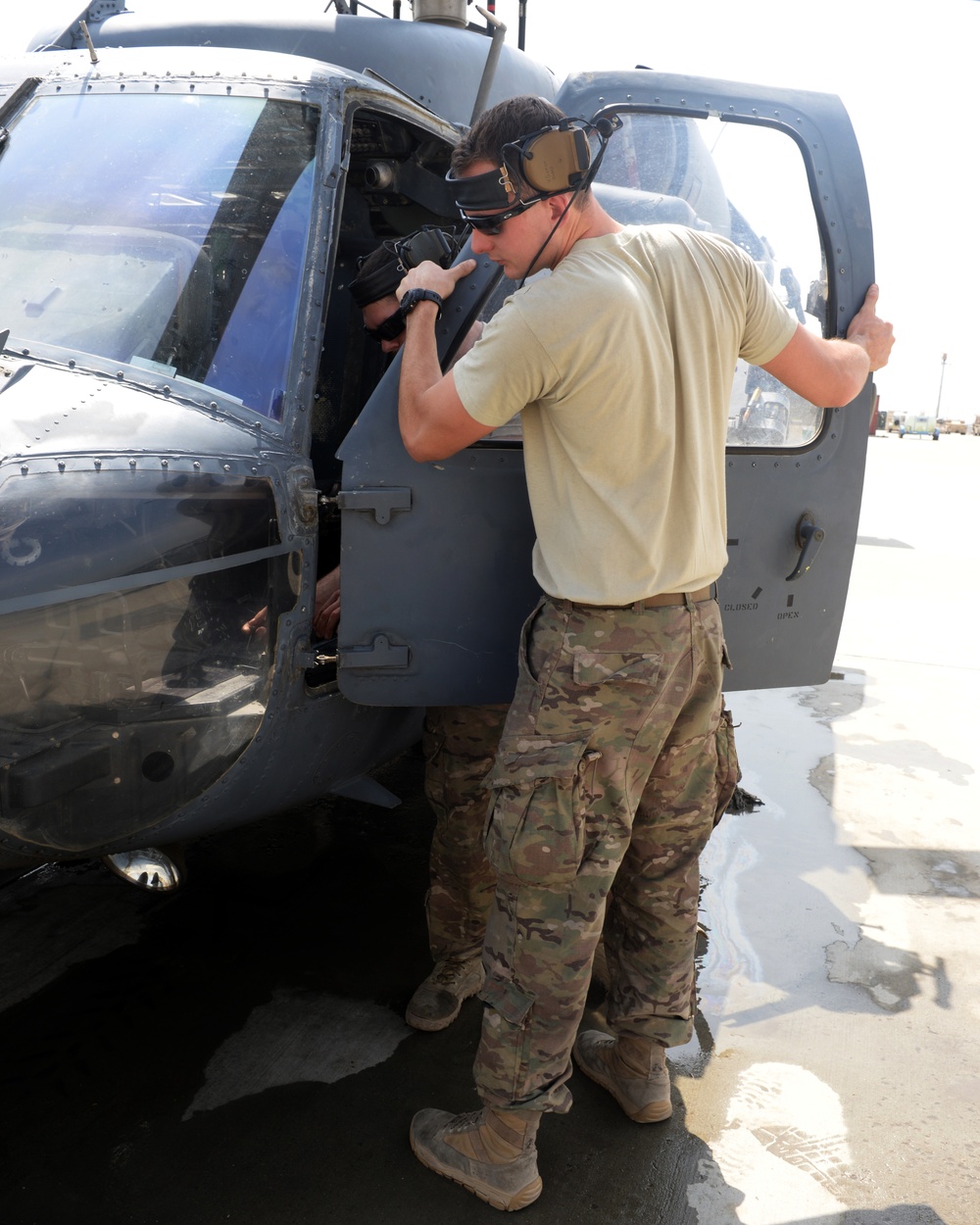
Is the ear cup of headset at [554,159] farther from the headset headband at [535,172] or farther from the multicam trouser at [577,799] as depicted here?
the multicam trouser at [577,799]

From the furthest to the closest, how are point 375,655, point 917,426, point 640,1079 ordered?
1. point 917,426
2. point 640,1079
3. point 375,655

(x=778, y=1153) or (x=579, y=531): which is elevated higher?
(x=579, y=531)

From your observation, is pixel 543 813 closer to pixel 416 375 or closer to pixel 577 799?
pixel 577 799

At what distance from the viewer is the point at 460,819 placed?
2.93 m

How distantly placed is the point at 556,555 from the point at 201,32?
2822mm

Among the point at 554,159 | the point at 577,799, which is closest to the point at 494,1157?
the point at 577,799

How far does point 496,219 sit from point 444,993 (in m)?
1.98

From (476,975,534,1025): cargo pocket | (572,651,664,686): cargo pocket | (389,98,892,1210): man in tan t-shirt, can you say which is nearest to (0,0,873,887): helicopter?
(389,98,892,1210): man in tan t-shirt

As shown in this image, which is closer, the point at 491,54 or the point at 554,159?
the point at 554,159

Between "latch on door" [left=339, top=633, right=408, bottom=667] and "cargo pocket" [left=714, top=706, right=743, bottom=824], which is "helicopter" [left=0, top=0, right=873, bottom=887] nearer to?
"latch on door" [left=339, top=633, right=408, bottom=667]

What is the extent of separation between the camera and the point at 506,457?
2.50 metres

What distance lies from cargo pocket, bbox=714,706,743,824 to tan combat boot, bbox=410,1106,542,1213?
2.62 feet

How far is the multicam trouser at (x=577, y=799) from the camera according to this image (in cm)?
222

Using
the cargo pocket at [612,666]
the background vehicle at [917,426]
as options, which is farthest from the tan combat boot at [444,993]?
the background vehicle at [917,426]
